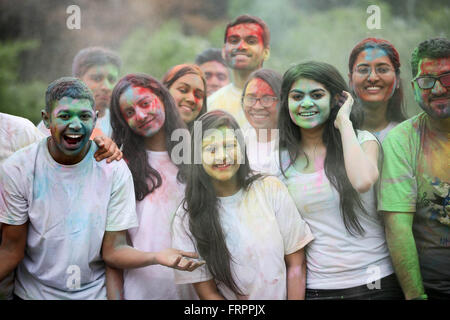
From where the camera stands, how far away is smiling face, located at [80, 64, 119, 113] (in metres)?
3.63

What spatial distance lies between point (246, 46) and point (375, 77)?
0.86 meters

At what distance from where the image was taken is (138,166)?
346 cm

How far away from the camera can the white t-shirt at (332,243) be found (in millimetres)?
3340

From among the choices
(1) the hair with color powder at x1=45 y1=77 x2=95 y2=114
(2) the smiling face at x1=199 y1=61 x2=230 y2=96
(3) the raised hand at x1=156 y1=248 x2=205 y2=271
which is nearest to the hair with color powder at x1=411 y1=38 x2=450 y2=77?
(2) the smiling face at x1=199 y1=61 x2=230 y2=96

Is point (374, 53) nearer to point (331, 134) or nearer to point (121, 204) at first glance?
point (331, 134)

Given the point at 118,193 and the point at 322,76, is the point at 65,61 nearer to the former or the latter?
the point at 118,193

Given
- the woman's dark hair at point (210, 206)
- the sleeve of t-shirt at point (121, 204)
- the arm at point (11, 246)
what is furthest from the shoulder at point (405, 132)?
the arm at point (11, 246)

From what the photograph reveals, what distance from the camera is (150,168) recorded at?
3459 mm

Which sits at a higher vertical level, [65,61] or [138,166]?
[65,61]

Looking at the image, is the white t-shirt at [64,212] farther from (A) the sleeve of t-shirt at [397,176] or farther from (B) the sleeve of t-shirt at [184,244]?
(A) the sleeve of t-shirt at [397,176]

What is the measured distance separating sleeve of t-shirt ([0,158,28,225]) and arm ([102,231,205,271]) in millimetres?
496

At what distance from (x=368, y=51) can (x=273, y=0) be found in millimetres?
756

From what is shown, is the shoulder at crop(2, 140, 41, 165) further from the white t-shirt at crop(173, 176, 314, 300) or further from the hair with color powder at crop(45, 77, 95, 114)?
the white t-shirt at crop(173, 176, 314, 300)

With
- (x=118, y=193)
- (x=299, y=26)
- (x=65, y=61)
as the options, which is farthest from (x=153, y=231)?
(x=299, y=26)
